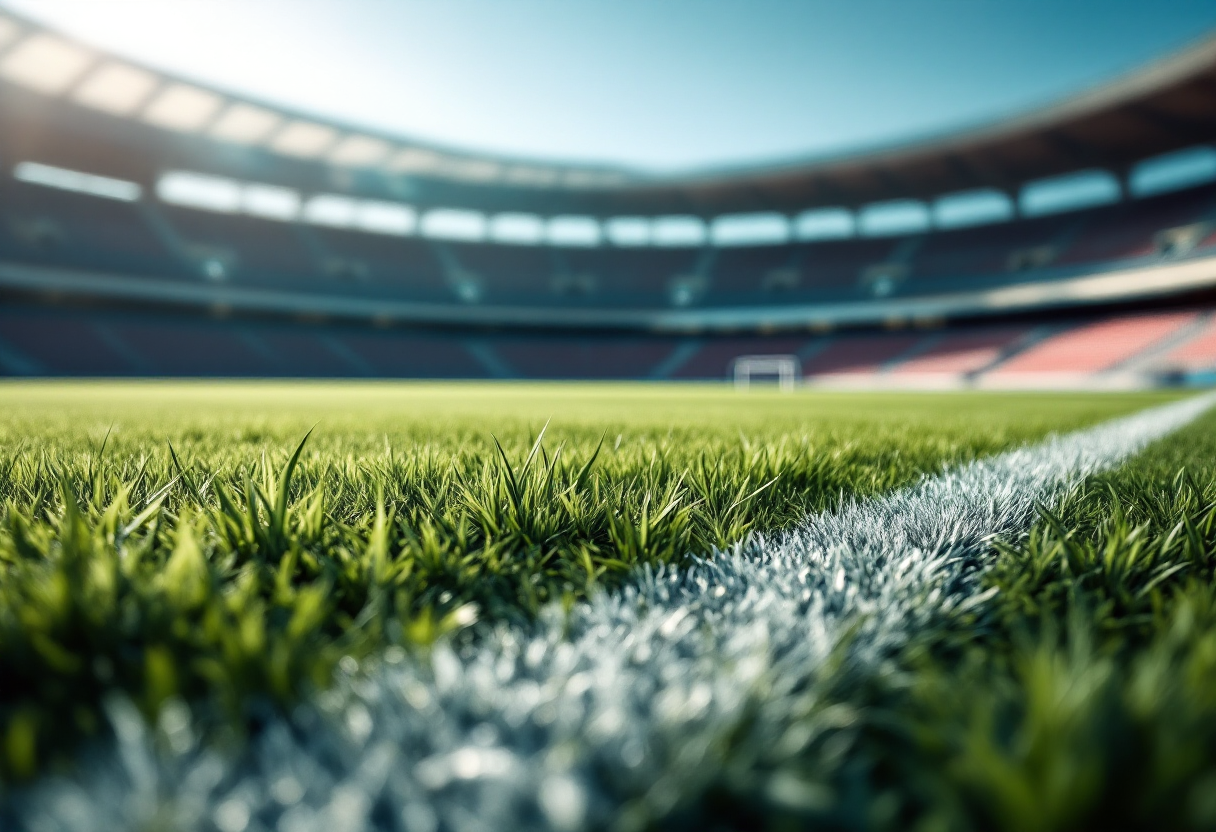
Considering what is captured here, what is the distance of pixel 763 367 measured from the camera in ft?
111

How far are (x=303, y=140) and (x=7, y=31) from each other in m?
9.96

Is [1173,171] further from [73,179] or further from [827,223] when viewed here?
[73,179]

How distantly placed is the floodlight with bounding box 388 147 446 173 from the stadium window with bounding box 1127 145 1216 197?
31139 millimetres

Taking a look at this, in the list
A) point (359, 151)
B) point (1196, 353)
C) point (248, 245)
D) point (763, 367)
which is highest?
point (359, 151)

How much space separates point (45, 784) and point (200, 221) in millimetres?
37617

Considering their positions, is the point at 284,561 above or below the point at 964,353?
below

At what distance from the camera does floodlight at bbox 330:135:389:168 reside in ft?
92.1

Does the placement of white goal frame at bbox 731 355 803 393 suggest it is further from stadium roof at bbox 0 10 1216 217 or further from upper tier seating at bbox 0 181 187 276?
upper tier seating at bbox 0 181 187 276

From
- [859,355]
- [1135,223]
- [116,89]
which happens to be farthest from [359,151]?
[1135,223]

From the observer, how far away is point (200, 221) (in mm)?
31047

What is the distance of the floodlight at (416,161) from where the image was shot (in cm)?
2910

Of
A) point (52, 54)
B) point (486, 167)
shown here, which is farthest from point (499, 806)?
point (486, 167)

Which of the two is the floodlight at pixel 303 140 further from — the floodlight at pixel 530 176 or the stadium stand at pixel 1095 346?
the stadium stand at pixel 1095 346

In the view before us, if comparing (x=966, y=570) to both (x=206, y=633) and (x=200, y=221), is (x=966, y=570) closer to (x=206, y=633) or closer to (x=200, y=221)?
(x=206, y=633)
